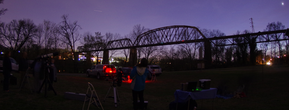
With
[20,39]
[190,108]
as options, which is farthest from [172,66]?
[190,108]

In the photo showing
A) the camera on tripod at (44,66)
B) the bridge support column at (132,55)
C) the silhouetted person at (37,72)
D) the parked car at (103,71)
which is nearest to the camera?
the camera on tripod at (44,66)

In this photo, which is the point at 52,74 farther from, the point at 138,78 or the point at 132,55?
the point at 132,55

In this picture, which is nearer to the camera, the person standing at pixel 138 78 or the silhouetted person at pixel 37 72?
the person standing at pixel 138 78

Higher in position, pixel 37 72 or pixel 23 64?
pixel 23 64

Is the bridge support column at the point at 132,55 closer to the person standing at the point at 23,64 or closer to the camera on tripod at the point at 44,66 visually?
the person standing at the point at 23,64

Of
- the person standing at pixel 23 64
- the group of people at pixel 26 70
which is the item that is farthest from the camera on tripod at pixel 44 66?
the person standing at pixel 23 64

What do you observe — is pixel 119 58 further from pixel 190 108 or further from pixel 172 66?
pixel 190 108

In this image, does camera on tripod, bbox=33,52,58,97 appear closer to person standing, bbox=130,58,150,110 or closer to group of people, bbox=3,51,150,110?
group of people, bbox=3,51,150,110

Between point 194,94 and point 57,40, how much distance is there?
44.5 meters

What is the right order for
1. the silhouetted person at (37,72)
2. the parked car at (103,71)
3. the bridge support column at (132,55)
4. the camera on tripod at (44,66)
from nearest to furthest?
1. the camera on tripod at (44,66)
2. the silhouetted person at (37,72)
3. the parked car at (103,71)
4. the bridge support column at (132,55)

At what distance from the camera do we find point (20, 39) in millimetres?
41188

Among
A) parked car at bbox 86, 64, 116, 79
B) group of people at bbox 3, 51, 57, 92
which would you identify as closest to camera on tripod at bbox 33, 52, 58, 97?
group of people at bbox 3, 51, 57, 92

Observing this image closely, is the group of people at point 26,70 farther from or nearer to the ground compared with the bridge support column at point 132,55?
nearer to the ground

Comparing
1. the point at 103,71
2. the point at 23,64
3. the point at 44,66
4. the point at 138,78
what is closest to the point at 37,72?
the point at 44,66
